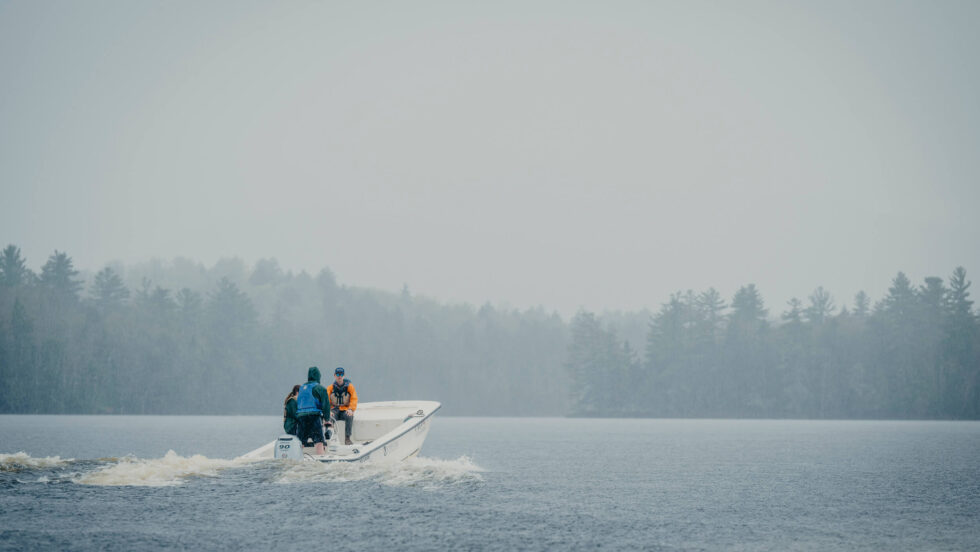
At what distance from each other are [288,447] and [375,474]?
235 cm

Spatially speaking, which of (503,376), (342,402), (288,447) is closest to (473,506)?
(288,447)

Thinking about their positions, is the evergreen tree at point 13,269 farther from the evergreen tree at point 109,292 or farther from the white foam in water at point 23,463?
the white foam in water at point 23,463

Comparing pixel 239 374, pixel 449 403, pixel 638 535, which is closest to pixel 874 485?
pixel 638 535

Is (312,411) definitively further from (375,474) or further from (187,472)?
(187,472)

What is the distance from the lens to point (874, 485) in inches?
1145

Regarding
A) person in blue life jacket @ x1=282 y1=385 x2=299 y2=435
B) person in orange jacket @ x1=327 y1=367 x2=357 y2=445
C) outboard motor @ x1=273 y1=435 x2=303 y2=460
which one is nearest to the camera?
outboard motor @ x1=273 y1=435 x2=303 y2=460

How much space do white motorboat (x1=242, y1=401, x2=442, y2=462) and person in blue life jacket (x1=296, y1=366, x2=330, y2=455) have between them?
390 millimetres

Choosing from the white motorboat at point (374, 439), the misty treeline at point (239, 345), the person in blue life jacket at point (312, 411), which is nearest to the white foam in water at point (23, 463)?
the white motorboat at point (374, 439)

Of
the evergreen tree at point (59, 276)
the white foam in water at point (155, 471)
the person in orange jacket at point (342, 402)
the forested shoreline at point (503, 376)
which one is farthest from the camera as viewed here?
the evergreen tree at point (59, 276)

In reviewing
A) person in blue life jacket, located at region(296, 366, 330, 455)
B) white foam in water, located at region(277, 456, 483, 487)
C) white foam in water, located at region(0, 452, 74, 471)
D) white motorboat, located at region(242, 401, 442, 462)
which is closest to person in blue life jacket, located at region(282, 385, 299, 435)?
person in blue life jacket, located at region(296, 366, 330, 455)

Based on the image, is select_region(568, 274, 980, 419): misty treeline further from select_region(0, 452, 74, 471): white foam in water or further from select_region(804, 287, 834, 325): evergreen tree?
select_region(0, 452, 74, 471): white foam in water

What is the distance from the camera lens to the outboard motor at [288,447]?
2353 cm

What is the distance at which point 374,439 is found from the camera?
30109 millimetres

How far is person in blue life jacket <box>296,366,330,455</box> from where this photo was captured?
24.4m
